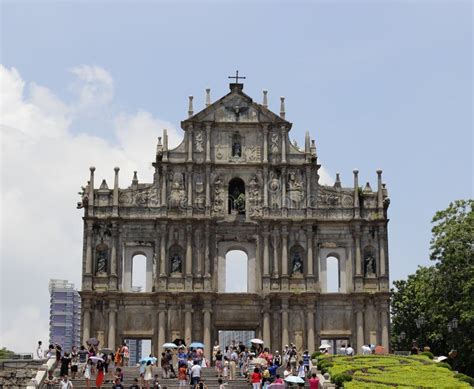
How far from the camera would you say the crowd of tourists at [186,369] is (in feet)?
113

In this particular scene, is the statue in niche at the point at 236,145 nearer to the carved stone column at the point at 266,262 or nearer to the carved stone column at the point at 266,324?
the carved stone column at the point at 266,262

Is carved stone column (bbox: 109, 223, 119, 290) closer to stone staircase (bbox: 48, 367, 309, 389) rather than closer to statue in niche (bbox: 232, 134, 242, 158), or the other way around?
statue in niche (bbox: 232, 134, 242, 158)

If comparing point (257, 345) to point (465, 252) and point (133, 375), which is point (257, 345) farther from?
point (465, 252)

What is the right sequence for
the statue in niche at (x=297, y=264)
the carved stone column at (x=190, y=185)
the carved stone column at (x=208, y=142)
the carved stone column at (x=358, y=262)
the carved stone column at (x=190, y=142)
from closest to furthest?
the carved stone column at (x=358, y=262) < the statue in niche at (x=297, y=264) < the carved stone column at (x=190, y=185) < the carved stone column at (x=190, y=142) < the carved stone column at (x=208, y=142)

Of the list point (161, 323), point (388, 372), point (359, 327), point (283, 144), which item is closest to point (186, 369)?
point (388, 372)

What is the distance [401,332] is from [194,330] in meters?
17.4

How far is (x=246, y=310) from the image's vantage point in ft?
173

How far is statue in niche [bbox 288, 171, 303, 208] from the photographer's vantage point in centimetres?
5397

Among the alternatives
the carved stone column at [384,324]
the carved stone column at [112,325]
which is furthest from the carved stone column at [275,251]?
the carved stone column at [112,325]

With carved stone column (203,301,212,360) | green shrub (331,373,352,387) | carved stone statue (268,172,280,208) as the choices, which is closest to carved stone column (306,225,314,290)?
carved stone statue (268,172,280,208)

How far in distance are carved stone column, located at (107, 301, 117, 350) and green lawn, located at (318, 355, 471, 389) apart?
552 inches

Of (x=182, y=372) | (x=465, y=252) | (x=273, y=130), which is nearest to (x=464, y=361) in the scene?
(x=465, y=252)

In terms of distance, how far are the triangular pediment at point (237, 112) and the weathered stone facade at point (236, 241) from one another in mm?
59

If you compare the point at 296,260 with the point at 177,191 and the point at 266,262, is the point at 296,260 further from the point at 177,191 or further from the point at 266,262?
the point at 177,191
